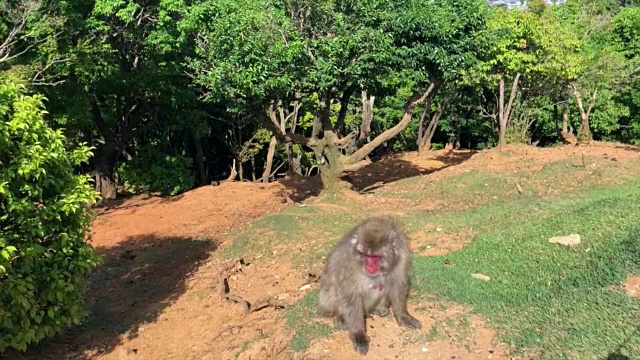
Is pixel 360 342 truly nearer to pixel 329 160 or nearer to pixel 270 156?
pixel 329 160

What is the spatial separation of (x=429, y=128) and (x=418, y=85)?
46.1 ft

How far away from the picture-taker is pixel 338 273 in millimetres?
5789

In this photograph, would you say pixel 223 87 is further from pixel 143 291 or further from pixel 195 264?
pixel 143 291

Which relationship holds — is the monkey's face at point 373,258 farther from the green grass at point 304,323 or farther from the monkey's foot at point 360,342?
the green grass at point 304,323

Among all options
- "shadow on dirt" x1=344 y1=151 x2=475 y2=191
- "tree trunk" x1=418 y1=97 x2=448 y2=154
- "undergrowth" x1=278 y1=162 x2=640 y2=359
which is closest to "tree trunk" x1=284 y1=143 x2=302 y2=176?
"shadow on dirt" x1=344 y1=151 x2=475 y2=191

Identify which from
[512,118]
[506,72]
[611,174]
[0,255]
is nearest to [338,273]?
[0,255]

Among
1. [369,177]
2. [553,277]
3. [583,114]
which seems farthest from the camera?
[583,114]

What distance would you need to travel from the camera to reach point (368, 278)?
5.55 m

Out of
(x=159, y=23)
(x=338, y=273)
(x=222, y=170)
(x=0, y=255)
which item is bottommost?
(x=222, y=170)

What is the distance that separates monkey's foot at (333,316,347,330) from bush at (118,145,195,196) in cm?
1312

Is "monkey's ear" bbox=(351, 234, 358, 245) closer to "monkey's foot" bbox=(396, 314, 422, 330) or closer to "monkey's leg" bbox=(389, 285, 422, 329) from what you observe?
"monkey's leg" bbox=(389, 285, 422, 329)

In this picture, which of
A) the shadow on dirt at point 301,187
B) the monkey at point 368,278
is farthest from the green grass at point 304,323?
the shadow on dirt at point 301,187

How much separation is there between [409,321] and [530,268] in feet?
6.79

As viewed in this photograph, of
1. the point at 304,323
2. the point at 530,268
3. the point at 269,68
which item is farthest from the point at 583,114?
the point at 304,323
